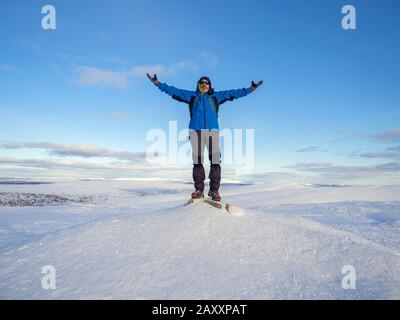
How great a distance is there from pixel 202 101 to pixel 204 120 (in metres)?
0.38

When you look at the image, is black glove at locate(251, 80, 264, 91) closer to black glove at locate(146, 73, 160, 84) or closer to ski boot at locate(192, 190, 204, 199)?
black glove at locate(146, 73, 160, 84)

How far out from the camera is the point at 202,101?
586 centimetres

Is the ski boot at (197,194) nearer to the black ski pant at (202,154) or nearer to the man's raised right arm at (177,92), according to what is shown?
the black ski pant at (202,154)

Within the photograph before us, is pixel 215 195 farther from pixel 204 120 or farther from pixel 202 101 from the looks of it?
pixel 202 101

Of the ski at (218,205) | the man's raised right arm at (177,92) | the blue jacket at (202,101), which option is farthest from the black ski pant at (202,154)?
the man's raised right arm at (177,92)

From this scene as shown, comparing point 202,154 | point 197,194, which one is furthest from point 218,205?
point 202,154

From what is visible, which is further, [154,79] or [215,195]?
[154,79]

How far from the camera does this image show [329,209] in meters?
12.4

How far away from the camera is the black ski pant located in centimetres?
581

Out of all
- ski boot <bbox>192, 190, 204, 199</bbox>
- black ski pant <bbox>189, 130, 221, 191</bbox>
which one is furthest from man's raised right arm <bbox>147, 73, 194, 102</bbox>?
ski boot <bbox>192, 190, 204, 199</bbox>

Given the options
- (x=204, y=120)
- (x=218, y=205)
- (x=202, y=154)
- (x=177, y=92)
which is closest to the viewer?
(x=218, y=205)

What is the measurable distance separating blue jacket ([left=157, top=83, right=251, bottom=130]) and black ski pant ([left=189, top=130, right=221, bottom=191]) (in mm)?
131
